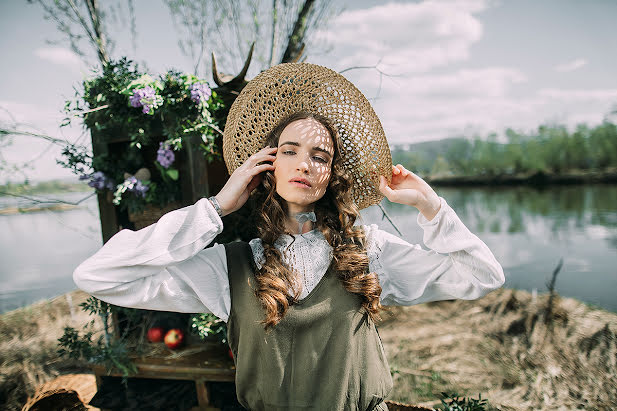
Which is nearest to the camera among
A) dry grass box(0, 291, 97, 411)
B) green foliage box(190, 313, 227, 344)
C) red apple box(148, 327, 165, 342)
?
green foliage box(190, 313, 227, 344)

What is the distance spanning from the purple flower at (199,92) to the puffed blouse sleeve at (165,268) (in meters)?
0.98

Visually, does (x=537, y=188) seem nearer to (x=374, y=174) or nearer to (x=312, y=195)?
(x=374, y=174)

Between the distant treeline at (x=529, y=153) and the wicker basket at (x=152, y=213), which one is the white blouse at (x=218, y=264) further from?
the distant treeline at (x=529, y=153)

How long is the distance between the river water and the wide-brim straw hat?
2.72 m

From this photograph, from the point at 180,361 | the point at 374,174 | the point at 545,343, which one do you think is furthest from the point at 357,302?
the point at 545,343

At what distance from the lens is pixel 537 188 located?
495 centimetres

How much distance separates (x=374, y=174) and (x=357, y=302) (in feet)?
1.94

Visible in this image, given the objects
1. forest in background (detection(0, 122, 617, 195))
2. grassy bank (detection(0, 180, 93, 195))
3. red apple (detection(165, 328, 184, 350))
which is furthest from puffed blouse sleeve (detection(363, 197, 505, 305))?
forest in background (detection(0, 122, 617, 195))

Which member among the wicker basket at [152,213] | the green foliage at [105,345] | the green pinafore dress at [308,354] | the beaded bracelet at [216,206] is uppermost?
the beaded bracelet at [216,206]

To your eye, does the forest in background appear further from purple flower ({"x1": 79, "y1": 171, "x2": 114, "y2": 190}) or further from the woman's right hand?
purple flower ({"x1": 79, "y1": 171, "x2": 114, "y2": 190})

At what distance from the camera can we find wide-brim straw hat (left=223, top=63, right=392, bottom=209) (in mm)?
1646

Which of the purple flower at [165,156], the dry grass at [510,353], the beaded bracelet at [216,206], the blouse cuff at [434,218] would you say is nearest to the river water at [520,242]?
the dry grass at [510,353]

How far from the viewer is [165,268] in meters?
1.41

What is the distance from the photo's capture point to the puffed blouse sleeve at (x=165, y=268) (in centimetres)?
128
